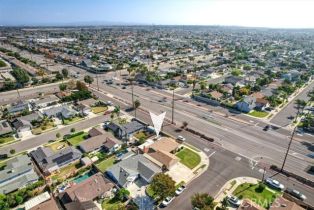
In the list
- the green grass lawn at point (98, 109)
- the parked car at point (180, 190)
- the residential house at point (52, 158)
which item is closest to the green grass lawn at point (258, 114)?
the parked car at point (180, 190)

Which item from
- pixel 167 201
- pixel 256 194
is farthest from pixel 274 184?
pixel 167 201

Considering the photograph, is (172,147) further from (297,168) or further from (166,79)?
(166,79)

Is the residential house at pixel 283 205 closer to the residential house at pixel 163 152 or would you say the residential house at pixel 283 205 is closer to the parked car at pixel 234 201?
the parked car at pixel 234 201

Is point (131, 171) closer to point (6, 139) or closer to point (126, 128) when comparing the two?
point (126, 128)

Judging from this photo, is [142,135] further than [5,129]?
No

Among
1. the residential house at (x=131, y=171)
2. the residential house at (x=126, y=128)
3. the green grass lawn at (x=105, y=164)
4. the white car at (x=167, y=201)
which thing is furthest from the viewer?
the residential house at (x=126, y=128)
